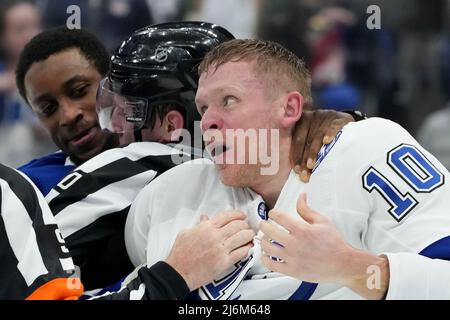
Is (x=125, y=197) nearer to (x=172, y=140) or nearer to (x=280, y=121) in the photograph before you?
(x=172, y=140)

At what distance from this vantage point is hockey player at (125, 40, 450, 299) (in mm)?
1555

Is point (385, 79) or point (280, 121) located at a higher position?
point (280, 121)

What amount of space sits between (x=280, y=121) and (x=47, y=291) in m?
0.59

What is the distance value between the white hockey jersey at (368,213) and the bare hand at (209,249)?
0.13ft

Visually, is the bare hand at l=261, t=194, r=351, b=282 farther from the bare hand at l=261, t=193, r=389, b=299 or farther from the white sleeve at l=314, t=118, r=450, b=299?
the white sleeve at l=314, t=118, r=450, b=299

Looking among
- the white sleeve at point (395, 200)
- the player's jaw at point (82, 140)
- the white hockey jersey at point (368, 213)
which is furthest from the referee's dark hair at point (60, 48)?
the white sleeve at point (395, 200)

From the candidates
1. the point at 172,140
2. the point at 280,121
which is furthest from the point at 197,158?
the point at 280,121

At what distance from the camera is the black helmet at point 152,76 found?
2062 millimetres

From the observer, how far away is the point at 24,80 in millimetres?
2324

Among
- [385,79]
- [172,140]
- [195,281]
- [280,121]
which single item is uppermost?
[280,121]

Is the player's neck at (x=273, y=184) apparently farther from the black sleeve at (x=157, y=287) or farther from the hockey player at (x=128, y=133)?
the black sleeve at (x=157, y=287)

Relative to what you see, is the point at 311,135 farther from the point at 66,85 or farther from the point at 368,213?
the point at 66,85

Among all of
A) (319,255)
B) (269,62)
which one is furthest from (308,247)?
(269,62)

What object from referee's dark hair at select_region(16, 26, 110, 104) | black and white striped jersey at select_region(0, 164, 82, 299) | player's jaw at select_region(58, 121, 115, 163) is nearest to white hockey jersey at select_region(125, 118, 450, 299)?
black and white striped jersey at select_region(0, 164, 82, 299)
